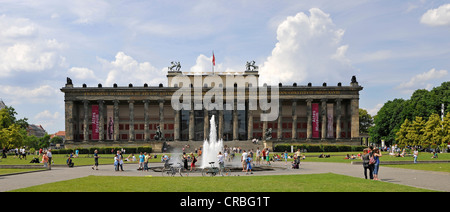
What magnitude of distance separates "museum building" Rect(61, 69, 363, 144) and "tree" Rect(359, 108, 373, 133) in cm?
4341

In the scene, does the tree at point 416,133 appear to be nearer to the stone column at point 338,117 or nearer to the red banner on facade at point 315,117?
the red banner on facade at point 315,117

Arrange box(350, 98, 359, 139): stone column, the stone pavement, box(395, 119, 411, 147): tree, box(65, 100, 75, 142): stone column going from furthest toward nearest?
box(350, 98, 359, 139): stone column, box(65, 100, 75, 142): stone column, box(395, 119, 411, 147): tree, the stone pavement

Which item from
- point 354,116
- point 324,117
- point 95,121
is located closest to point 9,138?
point 95,121

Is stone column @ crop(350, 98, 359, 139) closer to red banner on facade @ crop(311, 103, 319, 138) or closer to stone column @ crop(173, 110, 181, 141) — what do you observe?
red banner on facade @ crop(311, 103, 319, 138)

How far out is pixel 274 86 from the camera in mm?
99312

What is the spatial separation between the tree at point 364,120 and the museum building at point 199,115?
43408 mm

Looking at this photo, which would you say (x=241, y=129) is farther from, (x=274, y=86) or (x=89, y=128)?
(x=89, y=128)

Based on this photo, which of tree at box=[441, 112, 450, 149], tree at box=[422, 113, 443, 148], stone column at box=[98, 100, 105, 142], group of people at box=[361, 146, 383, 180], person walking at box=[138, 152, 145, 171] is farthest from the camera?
stone column at box=[98, 100, 105, 142]

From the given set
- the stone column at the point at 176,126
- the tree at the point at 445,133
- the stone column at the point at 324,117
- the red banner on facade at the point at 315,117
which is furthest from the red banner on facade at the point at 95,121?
the tree at the point at 445,133

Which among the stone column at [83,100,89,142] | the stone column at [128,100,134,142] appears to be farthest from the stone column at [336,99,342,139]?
the stone column at [83,100,89,142]

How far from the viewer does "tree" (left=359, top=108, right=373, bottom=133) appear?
146300mm
